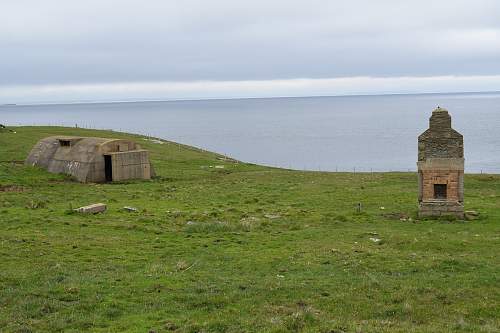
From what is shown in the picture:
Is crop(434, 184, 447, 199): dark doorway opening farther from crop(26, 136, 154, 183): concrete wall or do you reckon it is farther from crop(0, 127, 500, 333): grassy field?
crop(26, 136, 154, 183): concrete wall

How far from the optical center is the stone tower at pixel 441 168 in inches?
1060

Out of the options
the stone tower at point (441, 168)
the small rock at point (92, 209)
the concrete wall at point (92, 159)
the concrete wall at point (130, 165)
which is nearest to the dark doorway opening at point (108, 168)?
the concrete wall at point (92, 159)

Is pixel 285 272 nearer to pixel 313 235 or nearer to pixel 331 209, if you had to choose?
pixel 313 235

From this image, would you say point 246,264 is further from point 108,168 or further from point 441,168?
A: point 108,168

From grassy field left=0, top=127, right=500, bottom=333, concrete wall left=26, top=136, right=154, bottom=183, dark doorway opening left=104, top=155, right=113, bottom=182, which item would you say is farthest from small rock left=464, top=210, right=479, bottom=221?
dark doorway opening left=104, top=155, right=113, bottom=182

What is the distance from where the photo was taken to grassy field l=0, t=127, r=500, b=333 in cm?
1264

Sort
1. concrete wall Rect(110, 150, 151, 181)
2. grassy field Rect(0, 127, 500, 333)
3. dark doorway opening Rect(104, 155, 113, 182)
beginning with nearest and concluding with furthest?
grassy field Rect(0, 127, 500, 333) < concrete wall Rect(110, 150, 151, 181) < dark doorway opening Rect(104, 155, 113, 182)

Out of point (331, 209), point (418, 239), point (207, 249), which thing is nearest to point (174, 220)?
point (207, 249)

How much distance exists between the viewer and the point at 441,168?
2730 cm

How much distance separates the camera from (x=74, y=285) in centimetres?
1498

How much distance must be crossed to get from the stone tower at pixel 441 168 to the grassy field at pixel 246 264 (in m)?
1.08

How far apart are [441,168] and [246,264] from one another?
13.8 meters

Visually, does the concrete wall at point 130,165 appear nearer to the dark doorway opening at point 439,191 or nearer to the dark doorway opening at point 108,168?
the dark doorway opening at point 108,168

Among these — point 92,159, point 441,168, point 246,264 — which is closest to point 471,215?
point 441,168
